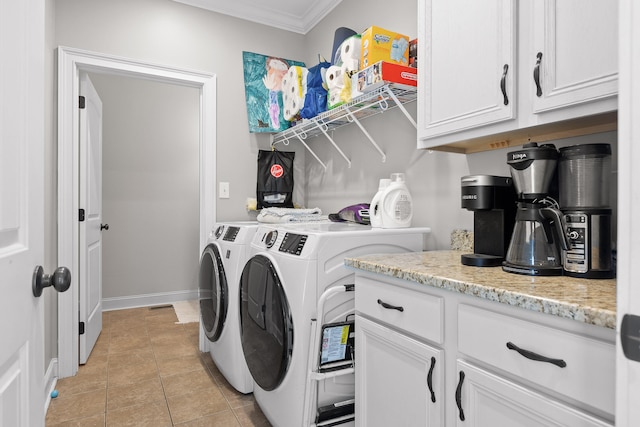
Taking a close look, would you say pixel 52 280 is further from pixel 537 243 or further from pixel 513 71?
pixel 513 71

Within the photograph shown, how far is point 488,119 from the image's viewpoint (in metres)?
1.25

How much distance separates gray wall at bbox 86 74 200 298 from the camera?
3.86m

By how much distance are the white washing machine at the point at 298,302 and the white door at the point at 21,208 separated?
0.88 m

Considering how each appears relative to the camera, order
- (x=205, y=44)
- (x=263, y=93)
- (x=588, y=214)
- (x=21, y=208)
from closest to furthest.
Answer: (x=21, y=208)
(x=588, y=214)
(x=205, y=44)
(x=263, y=93)

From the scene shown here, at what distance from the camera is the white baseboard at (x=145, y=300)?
12.5 feet

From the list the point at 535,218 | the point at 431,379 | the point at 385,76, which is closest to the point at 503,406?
the point at 431,379

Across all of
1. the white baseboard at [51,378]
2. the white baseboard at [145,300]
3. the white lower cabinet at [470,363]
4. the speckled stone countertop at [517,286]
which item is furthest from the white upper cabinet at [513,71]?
the white baseboard at [145,300]

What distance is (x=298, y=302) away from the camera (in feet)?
5.03

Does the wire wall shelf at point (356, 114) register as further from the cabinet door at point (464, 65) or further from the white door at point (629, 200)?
the white door at point (629, 200)

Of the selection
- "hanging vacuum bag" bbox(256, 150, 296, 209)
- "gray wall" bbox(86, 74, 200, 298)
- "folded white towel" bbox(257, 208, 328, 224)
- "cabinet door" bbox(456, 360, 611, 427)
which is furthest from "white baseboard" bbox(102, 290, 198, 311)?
"cabinet door" bbox(456, 360, 611, 427)

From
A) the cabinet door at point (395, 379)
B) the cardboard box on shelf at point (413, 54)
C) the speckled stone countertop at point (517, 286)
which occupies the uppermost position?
the cardboard box on shelf at point (413, 54)

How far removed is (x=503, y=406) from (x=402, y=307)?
1.25 ft

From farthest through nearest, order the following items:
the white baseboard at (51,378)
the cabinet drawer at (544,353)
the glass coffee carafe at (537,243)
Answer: the white baseboard at (51,378) < the glass coffee carafe at (537,243) < the cabinet drawer at (544,353)

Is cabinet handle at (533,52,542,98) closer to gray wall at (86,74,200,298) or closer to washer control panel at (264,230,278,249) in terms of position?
washer control panel at (264,230,278,249)
